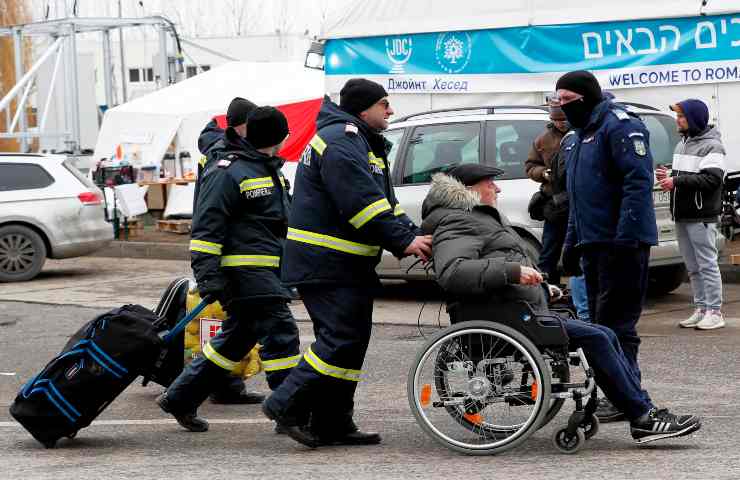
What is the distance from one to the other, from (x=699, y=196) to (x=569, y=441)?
14.0ft

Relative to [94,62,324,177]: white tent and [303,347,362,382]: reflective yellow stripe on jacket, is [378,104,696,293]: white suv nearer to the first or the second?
[303,347,362,382]: reflective yellow stripe on jacket

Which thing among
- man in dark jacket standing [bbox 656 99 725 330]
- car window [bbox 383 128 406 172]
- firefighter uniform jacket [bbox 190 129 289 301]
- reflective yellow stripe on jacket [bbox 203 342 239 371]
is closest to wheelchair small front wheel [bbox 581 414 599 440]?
firefighter uniform jacket [bbox 190 129 289 301]

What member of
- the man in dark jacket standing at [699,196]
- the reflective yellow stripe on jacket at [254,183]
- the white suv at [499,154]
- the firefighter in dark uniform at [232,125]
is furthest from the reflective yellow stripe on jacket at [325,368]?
the white suv at [499,154]

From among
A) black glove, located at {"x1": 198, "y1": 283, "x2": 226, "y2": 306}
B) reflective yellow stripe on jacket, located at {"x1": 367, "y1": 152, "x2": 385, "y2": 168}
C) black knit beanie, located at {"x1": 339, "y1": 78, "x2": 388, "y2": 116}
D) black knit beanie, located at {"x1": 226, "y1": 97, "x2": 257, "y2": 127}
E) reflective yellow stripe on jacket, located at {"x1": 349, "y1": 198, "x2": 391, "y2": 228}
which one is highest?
black knit beanie, located at {"x1": 339, "y1": 78, "x2": 388, "y2": 116}

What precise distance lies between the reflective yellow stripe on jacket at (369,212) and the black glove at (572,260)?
1.49m

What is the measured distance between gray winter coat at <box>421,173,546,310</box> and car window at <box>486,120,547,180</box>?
510 cm

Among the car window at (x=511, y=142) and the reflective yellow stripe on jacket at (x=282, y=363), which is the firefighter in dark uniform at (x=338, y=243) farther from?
the car window at (x=511, y=142)

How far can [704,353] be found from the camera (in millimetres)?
8945

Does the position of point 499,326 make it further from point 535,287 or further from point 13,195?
point 13,195

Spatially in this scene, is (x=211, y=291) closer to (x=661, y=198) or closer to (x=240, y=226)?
(x=240, y=226)

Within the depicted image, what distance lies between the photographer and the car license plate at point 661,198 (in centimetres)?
1087

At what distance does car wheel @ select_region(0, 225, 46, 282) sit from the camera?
50.2ft

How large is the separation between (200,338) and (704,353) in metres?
3.62

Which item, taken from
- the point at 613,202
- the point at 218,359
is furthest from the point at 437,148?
the point at 218,359
